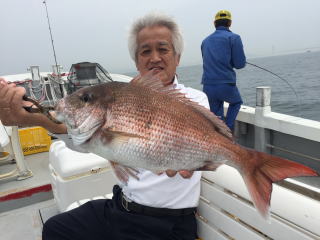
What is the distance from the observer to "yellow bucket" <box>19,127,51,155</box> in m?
5.10

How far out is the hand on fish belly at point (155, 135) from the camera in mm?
1299

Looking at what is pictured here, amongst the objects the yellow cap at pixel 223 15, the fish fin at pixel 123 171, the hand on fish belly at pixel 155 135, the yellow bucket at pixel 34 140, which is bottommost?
the yellow bucket at pixel 34 140

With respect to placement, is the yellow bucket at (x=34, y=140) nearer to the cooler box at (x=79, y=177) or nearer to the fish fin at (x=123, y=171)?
the cooler box at (x=79, y=177)

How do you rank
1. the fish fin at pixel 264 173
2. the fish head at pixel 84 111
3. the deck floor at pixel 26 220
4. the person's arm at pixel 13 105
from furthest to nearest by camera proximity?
the deck floor at pixel 26 220, the person's arm at pixel 13 105, the fish head at pixel 84 111, the fish fin at pixel 264 173

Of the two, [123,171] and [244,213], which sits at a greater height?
[123,171]

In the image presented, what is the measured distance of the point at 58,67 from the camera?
306 inches

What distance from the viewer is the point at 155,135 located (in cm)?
134

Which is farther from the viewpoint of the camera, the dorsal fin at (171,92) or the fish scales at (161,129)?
the dorsal fin at (171,92)

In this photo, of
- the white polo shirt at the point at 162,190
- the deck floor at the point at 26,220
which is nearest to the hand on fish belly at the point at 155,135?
the white polo shirt at the point at 162,190

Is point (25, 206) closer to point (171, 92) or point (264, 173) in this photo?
point (171, 92)

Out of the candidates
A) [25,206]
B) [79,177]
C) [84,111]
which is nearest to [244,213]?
[84,111]

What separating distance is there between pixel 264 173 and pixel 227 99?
11.4 feet

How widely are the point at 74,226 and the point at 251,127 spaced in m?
3.63

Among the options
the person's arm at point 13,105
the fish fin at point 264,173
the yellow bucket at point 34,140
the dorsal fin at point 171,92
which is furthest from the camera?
the yellow bucket at point 34,140
